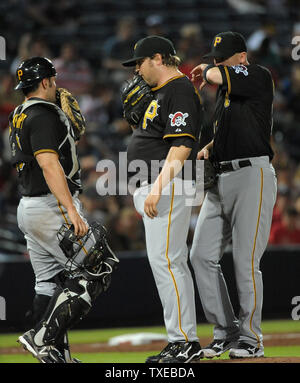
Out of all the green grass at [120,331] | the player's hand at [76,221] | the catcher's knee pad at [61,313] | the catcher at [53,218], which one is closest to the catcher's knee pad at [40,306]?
the catcher at [53,218]

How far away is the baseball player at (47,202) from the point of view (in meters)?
4.69

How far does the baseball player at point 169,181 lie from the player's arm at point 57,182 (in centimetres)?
41

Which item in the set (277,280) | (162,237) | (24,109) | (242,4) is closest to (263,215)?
(162,237)

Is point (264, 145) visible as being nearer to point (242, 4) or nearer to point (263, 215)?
point (263, 215)

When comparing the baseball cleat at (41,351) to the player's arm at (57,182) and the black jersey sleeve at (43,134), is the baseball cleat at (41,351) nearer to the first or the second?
the player's arm at (57,182)

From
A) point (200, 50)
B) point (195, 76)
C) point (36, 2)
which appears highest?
point (36, 2)

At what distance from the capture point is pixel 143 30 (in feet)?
43.3

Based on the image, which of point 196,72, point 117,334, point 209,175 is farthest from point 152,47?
point 117,334

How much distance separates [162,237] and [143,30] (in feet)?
29.9

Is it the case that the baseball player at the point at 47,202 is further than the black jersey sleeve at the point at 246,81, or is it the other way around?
the black jersey sleeve at the point at 246,81

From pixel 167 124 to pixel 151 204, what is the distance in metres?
0.50

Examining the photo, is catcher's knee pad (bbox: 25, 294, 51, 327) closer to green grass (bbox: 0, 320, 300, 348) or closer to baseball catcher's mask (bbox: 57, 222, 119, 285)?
baseball catcher's mask (bbox: 57, 222, 119, 285)

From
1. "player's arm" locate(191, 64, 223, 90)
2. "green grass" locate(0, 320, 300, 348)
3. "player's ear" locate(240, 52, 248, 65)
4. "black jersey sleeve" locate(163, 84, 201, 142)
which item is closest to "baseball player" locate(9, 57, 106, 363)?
"black jersey sleeve" locate(163, 84, 201, 142)

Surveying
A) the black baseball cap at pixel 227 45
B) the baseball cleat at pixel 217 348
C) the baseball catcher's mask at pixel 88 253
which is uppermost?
the black baseball cap at pixel 227 45
